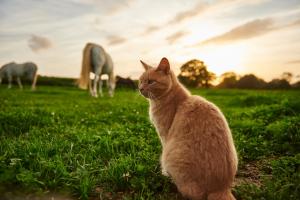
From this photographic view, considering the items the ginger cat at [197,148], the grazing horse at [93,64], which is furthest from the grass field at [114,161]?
the grazing horse at [93,64]

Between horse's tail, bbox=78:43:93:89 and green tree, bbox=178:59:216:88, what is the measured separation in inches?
811

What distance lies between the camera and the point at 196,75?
4072cm

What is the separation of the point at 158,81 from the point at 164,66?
237 mm

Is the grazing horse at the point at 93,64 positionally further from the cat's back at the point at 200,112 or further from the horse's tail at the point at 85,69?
the cat's back at the point at 200,112

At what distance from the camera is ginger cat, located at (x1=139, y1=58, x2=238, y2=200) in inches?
159

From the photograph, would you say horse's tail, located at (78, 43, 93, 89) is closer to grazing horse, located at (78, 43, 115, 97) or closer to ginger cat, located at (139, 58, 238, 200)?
grazing horse, located at (78, 43, 115, 97)

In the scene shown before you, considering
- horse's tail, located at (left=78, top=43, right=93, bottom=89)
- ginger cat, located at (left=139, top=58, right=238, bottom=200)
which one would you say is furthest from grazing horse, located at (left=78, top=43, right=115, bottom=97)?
ginger cat, located at (left=139, top=58, right=238, bottom=200)

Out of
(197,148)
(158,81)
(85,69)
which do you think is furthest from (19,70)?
(197,148)

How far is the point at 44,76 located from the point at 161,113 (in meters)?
36.7

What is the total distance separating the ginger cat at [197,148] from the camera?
4.04 metres

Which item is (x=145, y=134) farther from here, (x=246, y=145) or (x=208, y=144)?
(x=208, y=144)

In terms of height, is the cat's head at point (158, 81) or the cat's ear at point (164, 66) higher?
the cat's ear at point (164, 66)

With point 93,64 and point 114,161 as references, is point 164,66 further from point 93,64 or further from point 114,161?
point 93,64

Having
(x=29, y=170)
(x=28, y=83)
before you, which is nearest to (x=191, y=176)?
(x=29, y=170)
